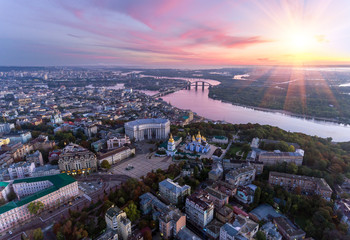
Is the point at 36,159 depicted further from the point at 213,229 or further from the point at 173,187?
the point at 213,229

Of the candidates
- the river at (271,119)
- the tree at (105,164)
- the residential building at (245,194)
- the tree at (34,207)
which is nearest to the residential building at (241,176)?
the residential building at (245,194)

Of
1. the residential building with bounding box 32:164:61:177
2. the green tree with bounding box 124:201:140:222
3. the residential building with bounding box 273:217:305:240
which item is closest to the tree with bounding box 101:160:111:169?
the residential building with bounding box 32:164:61:177

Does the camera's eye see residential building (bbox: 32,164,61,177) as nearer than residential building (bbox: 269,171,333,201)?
No

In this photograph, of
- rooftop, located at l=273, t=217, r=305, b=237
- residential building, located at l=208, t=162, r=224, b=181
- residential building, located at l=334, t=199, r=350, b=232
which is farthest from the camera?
residential building, located at l=208, t=162, r=224, b=181

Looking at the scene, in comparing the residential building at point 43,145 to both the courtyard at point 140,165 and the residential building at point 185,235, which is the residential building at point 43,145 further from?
the residential building at point 185,235

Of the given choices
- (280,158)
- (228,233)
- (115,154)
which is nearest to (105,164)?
(115,154)

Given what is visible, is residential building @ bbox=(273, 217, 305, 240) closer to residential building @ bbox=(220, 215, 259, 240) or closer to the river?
residential building @ bbox=(220, 215, 259, 240)
